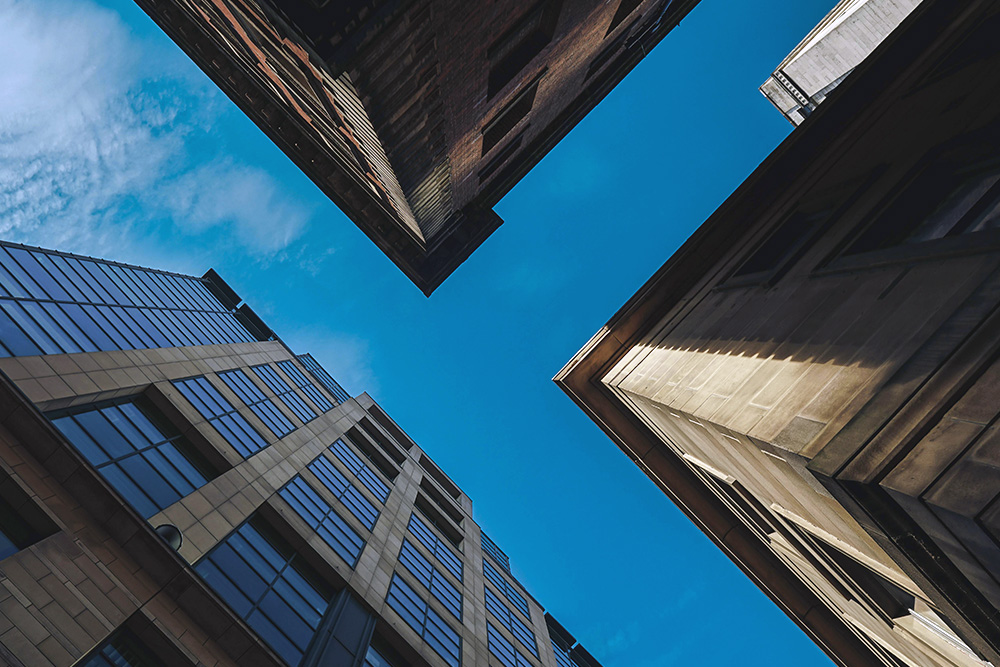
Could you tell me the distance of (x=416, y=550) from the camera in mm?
28734

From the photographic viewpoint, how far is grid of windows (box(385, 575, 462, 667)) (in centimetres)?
2170

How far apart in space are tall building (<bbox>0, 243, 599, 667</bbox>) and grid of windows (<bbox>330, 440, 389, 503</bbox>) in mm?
191

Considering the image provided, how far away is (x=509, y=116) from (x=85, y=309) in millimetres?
17525

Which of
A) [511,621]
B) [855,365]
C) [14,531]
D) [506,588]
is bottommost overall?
[14,531]

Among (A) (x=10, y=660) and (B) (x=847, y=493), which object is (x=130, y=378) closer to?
(A) (x=10, y=660)

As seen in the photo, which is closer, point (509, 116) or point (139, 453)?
point (139, 453)

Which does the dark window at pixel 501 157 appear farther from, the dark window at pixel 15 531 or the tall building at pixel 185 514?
the dark window at pixel 15 531

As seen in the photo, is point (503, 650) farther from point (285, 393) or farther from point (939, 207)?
point (939, 207)

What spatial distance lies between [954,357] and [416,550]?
88.2 feet

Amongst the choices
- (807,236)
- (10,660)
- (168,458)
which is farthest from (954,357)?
(168,458)

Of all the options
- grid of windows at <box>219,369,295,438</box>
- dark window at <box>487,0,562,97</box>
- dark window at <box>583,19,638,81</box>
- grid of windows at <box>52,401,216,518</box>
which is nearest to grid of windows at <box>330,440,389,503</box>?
grid of windows at <box>219,369,295,438</box>

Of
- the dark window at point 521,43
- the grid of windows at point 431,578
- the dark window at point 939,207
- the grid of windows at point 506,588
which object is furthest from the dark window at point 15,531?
the grid of windows at point 506,588

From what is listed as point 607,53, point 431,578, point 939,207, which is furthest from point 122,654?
point 607,53

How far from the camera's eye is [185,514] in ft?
53.5
